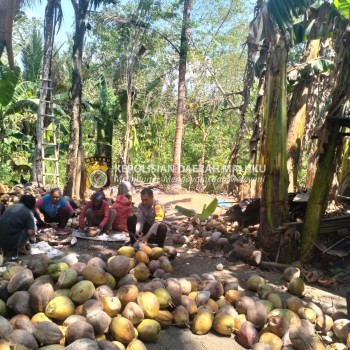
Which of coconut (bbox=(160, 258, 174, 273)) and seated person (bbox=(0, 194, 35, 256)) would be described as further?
seated person (bbox=(0, 194, 35, 256))

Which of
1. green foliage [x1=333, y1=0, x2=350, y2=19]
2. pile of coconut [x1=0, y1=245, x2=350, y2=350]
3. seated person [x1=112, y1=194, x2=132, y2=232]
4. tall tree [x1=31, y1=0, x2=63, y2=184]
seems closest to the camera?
pile of coconut [x1=0, y1=245, x2=350, y2=350]

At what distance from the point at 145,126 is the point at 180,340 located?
1335 centimetres

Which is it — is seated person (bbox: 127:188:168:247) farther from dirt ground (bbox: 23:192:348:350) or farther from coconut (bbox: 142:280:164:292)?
coconut (bbox: 142:280:164:292)

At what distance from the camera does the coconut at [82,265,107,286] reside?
338 centimetres

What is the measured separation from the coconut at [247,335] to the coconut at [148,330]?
676 mm

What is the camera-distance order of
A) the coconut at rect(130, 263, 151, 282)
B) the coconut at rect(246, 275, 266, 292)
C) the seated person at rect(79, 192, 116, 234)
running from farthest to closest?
the seated person at rect(79, 192, 116, 234)
the coconut at rect(246, 275, 266, 292)
the coconut at rect(130, 263, 151, 282)

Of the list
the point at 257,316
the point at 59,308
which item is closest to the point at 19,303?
the point at 59,308

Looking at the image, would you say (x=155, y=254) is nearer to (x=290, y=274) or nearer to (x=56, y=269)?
(x=56, y=269)

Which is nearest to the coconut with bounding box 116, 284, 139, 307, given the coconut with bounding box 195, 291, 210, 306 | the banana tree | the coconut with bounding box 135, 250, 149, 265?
the coconut with bounding box 195, 291, 210, 306

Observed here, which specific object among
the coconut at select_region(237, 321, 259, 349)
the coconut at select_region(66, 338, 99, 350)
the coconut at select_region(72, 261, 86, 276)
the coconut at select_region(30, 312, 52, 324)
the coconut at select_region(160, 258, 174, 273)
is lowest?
the coconut at select_region(237, 321, 259, 349)

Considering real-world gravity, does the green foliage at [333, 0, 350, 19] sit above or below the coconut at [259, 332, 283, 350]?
above

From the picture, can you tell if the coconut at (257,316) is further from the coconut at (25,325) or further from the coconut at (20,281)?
the coconut at (20,281)

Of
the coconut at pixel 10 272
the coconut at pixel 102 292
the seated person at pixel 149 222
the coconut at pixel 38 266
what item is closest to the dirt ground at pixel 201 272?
the seated person at pixel 149 222

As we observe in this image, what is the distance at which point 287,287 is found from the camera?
4504 mm
